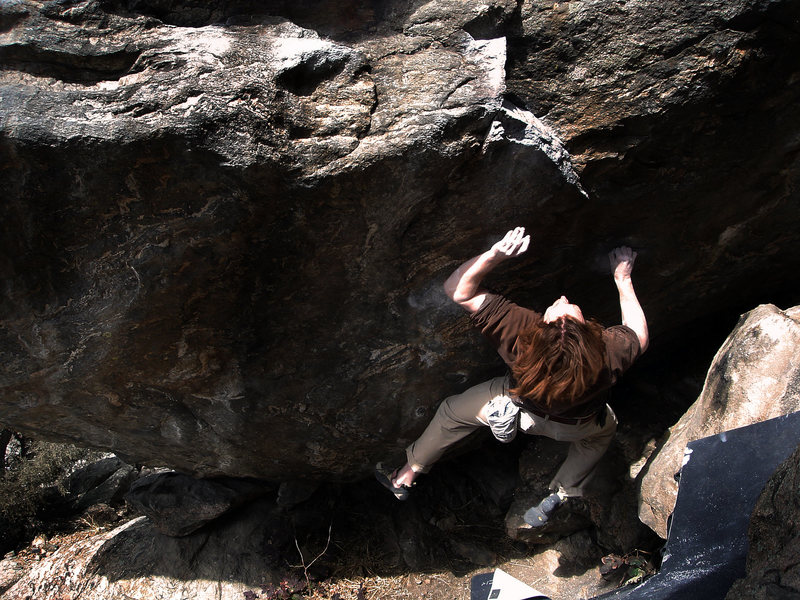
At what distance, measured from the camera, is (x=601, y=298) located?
3604 mm

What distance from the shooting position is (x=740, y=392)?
314cm

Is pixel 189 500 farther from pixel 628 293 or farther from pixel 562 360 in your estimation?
pixel 628 293

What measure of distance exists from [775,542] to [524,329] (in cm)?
124

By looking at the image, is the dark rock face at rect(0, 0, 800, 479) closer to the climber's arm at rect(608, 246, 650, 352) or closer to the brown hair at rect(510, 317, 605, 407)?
the climber's arm at rect(608, 246, 650, 352)

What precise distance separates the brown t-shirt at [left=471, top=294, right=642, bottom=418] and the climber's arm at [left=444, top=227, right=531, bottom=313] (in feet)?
0.23

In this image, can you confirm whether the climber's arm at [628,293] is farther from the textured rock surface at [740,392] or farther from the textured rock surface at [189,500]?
the textured rock surface at [189,500]

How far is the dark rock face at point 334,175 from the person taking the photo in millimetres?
2529

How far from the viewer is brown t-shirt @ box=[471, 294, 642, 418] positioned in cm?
284

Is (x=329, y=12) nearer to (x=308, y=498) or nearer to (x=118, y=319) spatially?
(x=118, y=319)

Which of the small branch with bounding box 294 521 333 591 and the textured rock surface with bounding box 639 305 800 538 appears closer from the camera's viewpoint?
the textured rock surface with bounding box 639 305 800 538

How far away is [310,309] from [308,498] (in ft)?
6.77

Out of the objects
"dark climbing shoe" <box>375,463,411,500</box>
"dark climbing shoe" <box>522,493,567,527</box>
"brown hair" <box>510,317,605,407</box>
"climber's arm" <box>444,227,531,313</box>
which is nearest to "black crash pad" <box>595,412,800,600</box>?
"brown hair" <box>510,317,605,407</box>

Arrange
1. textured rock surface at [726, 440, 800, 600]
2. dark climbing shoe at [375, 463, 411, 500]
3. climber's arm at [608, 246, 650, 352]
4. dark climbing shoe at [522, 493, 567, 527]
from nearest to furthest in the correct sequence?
1. textured rock surface at [726, 440, 800, 600]
2. climber's arm at [608, 246, 650, 352]
3. dark climbing shoe at [522, 493, 567, 527]
4. dark climbing shoe at [375, 463, 411, 500]

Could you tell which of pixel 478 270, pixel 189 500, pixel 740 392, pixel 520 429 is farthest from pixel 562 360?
pixel 189 500
